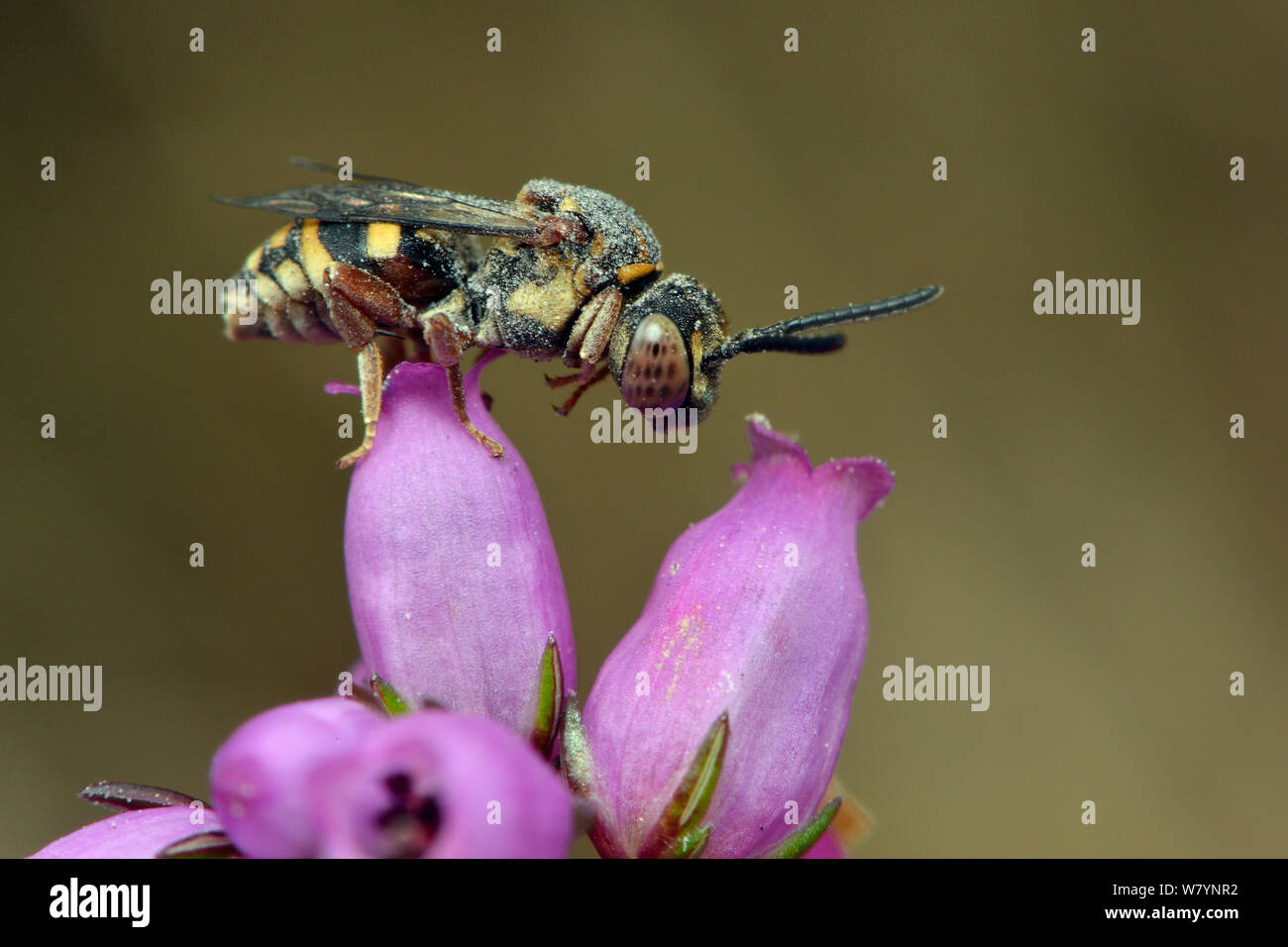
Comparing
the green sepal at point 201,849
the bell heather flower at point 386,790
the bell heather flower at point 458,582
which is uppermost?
the bell heather flower at point 458,582

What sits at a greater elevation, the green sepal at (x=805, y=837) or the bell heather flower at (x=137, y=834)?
the bell heather flower at (x=137, y=834)

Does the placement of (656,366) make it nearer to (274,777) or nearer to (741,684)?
(741,684)

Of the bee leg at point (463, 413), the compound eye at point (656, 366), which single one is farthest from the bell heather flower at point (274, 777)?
the compound eye at point (656, 366)

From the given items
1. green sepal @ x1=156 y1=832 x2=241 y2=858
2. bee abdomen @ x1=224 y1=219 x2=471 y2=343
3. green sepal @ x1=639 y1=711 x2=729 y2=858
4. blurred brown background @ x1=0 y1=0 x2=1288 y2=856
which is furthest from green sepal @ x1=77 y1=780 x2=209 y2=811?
blurred brown background @ x1=0 y1=0 x2=1288 y2=856

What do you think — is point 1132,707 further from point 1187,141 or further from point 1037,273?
point 1187,141

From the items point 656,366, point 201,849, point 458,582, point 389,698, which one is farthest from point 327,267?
point 201,849

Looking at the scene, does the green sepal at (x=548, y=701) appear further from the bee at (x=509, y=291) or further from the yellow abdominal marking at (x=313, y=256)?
the yellow abdominal marking at (x=313, y=256)
